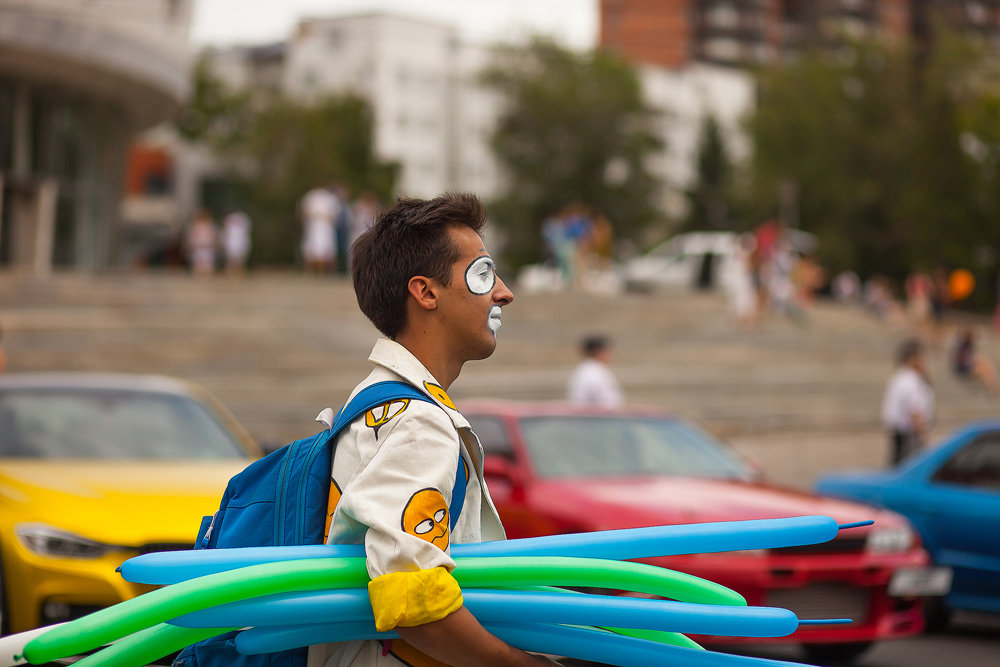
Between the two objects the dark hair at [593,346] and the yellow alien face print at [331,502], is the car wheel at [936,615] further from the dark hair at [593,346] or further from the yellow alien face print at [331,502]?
the yellow alien face print at [331,502]

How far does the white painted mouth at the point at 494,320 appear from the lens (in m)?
2.49

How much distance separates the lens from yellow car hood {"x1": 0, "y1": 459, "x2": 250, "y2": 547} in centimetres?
611

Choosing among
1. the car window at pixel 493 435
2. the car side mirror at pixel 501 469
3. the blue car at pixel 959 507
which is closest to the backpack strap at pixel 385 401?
the car side mirror at pixel 501 469

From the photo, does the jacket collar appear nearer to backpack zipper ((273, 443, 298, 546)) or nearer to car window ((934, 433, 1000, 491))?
backpack zipper ((273, 443, 298, 546))

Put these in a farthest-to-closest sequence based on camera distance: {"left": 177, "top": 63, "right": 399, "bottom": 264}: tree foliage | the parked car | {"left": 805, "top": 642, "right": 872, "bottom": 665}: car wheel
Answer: {"left": 177, "top": 63, "right": 399, "bottom": 264}: tree foliage → {"left": 805, "top": 642, "right": 872, "bottom": 665}: car wheel → the parked car

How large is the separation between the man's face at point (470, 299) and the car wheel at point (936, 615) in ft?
21.9

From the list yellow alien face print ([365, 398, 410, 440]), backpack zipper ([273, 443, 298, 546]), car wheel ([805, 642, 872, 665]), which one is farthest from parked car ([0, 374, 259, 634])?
yellow alien face print ([365, 398, 410, 440])

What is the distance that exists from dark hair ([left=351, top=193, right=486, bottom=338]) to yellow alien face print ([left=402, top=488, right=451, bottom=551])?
40 centimetres

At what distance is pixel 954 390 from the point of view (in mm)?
23172

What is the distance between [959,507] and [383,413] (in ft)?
23.0

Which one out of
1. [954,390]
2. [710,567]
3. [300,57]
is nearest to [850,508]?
[710,567]

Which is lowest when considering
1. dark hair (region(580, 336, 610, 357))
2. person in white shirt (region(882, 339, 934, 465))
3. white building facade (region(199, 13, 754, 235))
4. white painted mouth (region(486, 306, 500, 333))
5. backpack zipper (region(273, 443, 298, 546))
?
person in white shirt (region(882, 339, 934, 465))

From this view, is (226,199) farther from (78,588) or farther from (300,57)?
(78,588)

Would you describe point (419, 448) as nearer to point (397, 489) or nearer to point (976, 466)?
point (397, 489)
